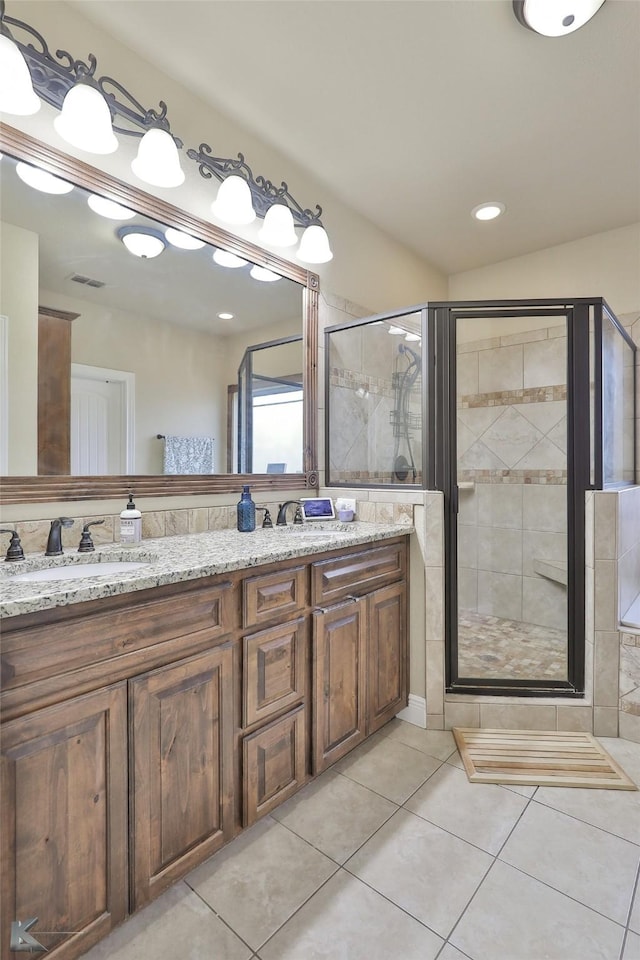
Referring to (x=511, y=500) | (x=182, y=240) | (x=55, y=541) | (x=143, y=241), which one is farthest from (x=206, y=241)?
(x=511, y=500)

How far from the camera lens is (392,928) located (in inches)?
45.8

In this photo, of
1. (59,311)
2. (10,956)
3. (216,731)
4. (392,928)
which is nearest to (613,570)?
(392,928)

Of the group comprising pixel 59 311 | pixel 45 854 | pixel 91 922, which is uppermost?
pixel 59 311

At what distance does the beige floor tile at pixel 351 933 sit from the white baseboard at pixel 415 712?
0.89 meters

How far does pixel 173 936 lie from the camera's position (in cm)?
114

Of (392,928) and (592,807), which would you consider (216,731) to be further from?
(592,807)

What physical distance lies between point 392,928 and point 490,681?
3.86ft

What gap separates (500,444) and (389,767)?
1.68m

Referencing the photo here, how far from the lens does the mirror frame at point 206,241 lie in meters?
1.43

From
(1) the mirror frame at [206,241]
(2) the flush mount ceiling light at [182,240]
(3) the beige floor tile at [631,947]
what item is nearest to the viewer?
(3) the beige floor tile at [631,947]

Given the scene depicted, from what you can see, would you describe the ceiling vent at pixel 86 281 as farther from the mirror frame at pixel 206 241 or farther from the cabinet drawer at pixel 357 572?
the cabinet drawer at pixel 357 572

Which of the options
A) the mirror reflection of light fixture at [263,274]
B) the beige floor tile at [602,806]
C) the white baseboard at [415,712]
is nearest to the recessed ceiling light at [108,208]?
the mirror reflection of light fixture at [263,274]

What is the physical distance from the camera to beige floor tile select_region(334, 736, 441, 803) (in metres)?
1.69

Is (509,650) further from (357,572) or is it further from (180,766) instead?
(180,766)
